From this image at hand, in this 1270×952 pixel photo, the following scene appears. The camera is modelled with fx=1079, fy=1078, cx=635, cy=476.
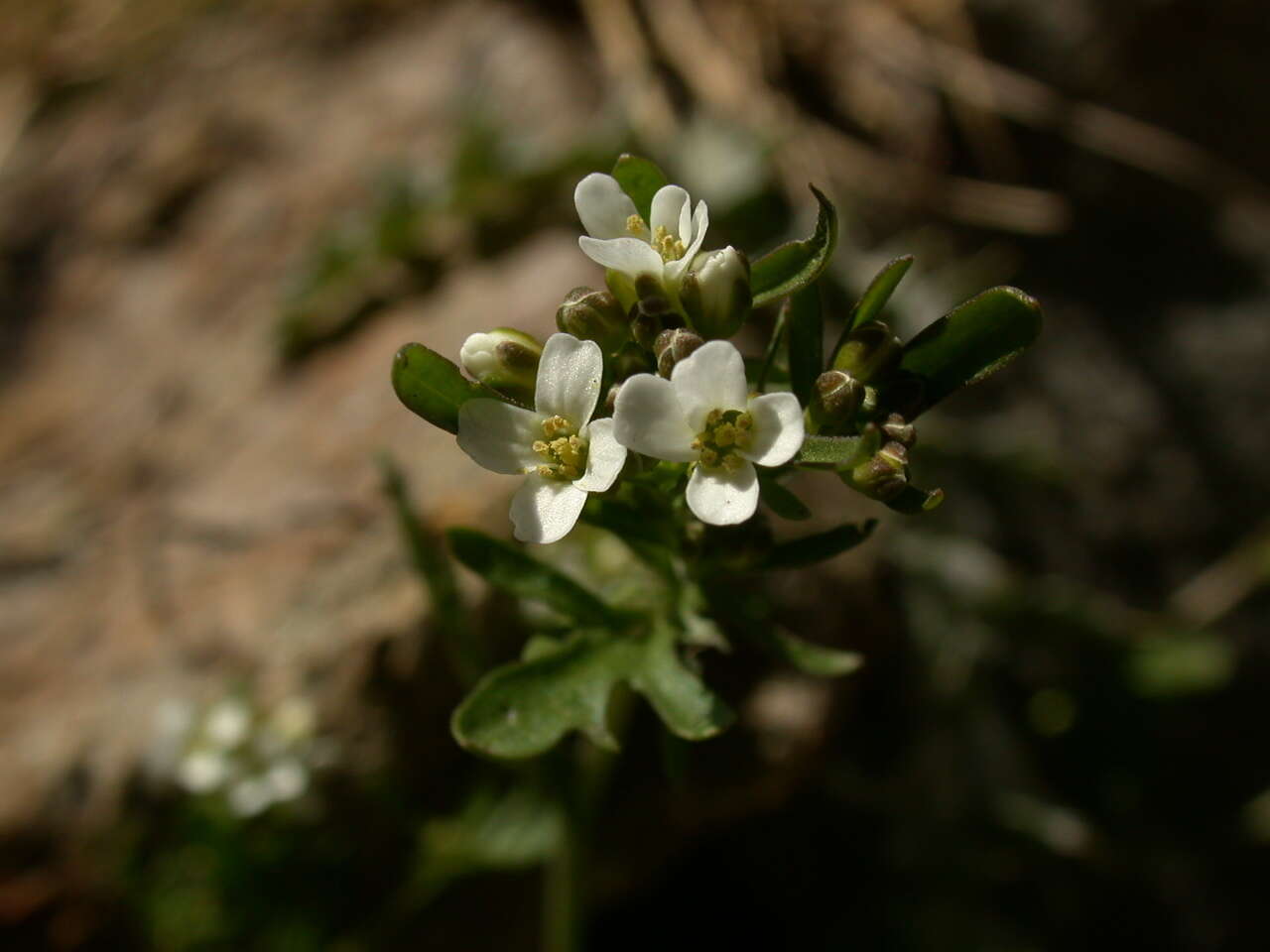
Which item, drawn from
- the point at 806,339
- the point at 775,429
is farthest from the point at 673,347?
the point at 806,339

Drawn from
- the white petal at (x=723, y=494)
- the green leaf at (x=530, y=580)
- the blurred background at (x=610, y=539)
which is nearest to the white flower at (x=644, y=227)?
the white petal at (x=723, y=494)

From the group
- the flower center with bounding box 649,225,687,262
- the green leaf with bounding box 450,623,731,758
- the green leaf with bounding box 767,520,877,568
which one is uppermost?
the flower center with bounding box 649,225,687,262

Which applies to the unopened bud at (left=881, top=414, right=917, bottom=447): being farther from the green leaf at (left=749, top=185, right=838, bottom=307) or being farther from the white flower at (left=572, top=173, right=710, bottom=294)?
the white flower at (left=572, top=173, right=710, bottom=294)

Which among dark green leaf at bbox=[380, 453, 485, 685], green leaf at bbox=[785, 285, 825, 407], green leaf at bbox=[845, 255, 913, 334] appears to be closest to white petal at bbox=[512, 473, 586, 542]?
green leaf at bbox=[785, 285, 825, 407]

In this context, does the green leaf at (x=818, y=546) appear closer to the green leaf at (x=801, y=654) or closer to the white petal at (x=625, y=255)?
the green leaf at (x=801, y=654)

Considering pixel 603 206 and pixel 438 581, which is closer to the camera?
pixel 603 206

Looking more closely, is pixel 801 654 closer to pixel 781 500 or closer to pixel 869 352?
pixel 781 500
